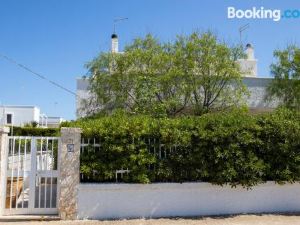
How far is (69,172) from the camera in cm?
891

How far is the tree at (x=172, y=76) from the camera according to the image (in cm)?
1516

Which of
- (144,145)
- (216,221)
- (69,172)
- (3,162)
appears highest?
(144,145)

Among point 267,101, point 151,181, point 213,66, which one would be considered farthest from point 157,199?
point 267,101

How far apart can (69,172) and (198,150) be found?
3109 millimetres

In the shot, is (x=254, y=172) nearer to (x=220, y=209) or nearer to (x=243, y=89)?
(x=220, y=209)

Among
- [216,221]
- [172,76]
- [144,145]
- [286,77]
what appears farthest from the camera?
[286,77]

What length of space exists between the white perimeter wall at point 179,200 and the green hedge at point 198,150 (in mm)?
237

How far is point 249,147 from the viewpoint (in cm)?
947

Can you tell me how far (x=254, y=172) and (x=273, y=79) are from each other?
10.5m

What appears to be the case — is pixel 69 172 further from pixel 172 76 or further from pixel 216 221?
pixel 172 76

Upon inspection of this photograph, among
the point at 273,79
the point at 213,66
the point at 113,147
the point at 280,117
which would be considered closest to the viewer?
the point at 113,147

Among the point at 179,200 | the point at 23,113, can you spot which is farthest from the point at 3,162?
the point at 23,113

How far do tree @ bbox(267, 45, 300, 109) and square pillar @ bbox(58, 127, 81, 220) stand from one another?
1172 cm

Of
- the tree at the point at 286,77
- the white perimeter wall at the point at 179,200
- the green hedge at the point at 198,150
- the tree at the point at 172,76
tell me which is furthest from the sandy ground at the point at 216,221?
the tree at the point at 286,77
